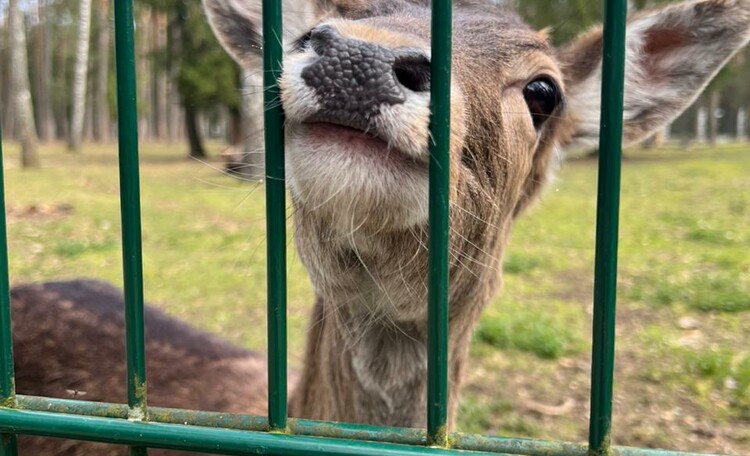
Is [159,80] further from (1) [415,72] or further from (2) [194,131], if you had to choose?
(1) [415,72]

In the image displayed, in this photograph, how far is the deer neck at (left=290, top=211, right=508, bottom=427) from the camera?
2139 mm

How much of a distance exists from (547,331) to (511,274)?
2.20 metres

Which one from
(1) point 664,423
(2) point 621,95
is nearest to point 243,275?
(1) point 664,423

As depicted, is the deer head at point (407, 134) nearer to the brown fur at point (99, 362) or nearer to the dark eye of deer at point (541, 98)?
the dark eye of deer at point (541, 98)

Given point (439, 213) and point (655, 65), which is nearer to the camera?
point (439, 213)

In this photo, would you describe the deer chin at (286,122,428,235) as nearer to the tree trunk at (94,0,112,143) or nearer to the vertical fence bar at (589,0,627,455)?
the vertical fence bar at (589,0,627,455)

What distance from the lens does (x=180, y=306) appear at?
6195 millimetres

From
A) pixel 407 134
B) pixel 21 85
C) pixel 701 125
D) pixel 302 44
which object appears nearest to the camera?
pixel 407 134

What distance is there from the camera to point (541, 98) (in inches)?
96.0

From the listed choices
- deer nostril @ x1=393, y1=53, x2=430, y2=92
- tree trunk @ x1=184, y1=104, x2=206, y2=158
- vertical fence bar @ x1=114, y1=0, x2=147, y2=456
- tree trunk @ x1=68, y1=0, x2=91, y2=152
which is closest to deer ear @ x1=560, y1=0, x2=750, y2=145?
deer nostril @ x1=393, y1=53, x2=430, y2=92

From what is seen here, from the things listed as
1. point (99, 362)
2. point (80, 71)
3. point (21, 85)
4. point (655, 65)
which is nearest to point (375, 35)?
point (655, 65)

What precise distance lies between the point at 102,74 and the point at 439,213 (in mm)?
33585

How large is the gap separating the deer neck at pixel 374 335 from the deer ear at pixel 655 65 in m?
0.84

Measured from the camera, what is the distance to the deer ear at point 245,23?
2.57m
